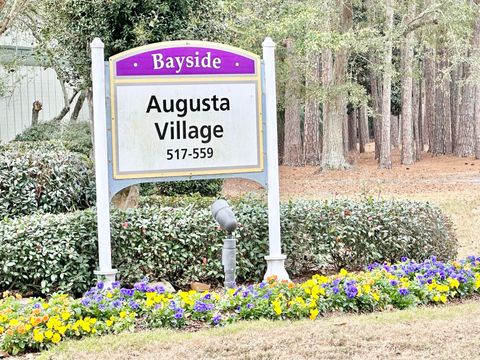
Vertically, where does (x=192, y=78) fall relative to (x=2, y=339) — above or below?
above

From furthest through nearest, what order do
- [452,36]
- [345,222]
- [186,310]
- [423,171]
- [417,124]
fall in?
[417,124]
[423,171]
[452,36]
[345,222]
[186,310]

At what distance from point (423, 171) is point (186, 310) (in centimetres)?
2134

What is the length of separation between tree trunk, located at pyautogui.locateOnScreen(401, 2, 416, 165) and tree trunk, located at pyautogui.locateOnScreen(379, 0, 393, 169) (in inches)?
31.5

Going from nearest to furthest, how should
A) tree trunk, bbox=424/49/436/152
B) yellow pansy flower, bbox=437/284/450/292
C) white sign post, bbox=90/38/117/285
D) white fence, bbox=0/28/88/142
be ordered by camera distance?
1. yellow pansy flower, bbox=437/284/450/292
2. white sign post, bbox=90/38/117/285
3. white fence, bbox=0/28/88/142
4. tree trunk, bbox=424/49/436/152

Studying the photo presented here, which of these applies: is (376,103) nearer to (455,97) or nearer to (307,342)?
(455,97)

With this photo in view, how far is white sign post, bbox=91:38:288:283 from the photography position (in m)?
6.86

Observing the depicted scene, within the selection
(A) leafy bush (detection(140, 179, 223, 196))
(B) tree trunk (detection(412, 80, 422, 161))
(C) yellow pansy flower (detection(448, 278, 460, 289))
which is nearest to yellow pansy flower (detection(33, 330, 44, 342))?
(C) yellow pansy flower (detection(448, 278, 460, 289))

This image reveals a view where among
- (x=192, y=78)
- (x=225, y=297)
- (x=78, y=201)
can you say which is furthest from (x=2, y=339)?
(x=78, y=201)

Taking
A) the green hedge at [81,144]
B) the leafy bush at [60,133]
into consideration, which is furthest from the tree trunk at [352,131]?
the green hedge at [81,144]

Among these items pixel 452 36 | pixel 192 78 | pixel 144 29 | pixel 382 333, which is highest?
pixel 452 36

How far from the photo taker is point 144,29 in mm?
10242

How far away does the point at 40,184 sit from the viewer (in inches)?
381

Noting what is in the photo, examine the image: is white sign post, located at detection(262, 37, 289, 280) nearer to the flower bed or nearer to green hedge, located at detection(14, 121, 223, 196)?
the flower bed

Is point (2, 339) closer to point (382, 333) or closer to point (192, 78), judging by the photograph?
point (382, 333)
